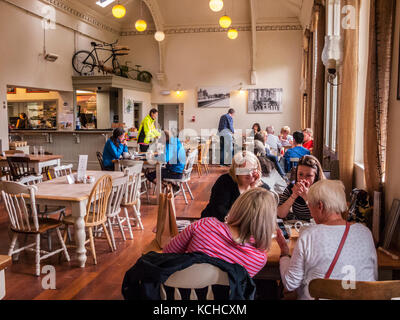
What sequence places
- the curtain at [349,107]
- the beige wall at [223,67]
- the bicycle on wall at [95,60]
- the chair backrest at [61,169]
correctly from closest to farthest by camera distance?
the curtain at [349,107] → the chair backrest at [61,169] → the bicycle on wall at [95,60] → the beige wall at [223,67]

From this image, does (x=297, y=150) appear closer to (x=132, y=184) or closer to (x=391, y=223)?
(x=132, y=184)

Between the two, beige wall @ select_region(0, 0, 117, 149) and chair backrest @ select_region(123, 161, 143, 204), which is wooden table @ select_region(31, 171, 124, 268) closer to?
chair backrest @ select_region(123, 161, 143, 204)

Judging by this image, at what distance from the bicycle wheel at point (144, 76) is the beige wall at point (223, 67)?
0.24 m

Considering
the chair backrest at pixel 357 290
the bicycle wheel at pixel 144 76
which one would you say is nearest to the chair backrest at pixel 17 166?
the chair backrest at pixel 357 290

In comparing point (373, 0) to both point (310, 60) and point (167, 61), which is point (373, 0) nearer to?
point (310, 60)

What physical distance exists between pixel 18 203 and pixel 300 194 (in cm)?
281

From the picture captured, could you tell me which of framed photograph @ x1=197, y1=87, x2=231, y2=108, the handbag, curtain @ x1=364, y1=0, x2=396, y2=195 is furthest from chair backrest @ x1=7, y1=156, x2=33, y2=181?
framed photograph @ x1=197, y1=87, x2=231, y2=108

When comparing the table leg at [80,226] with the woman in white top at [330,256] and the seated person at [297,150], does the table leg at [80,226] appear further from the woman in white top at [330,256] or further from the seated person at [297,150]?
the seated person at [297,150]

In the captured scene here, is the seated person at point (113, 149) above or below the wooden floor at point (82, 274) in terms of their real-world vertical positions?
above

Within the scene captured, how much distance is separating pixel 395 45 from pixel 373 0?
463 millimetres

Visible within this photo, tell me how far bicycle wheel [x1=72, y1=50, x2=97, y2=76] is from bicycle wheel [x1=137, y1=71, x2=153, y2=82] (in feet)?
6.86

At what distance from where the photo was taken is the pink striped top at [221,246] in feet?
6.37

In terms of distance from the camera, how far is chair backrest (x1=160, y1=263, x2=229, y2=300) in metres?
1.66

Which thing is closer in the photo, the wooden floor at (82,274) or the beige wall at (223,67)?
the wooden floor at (82,274)
